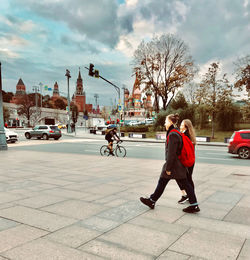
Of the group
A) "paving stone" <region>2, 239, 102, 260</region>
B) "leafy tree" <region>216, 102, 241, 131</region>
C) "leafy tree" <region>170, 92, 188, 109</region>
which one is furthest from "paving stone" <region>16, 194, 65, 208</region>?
"leafy tree" <region>170, 92, 188, 109</region>

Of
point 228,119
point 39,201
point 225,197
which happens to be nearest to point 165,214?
point 225,197

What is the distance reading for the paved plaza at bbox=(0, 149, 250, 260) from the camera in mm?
3211

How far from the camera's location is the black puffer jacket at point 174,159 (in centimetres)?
448

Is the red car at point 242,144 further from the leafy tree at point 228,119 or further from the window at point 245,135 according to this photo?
the leafy tree at point 228,119

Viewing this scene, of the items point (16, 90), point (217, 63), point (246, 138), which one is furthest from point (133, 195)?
point (16, 90)

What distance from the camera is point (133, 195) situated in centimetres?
599

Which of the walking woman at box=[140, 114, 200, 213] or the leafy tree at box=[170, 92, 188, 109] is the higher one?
the leafy tree at box=[170, 92, 188, 109]

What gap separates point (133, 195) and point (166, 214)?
4.75 feet

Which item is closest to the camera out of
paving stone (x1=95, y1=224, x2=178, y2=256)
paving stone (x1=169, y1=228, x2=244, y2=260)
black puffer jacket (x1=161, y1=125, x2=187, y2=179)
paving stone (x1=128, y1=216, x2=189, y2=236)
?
paving stone (x1=169, y1=228, x2=244, y2=260)

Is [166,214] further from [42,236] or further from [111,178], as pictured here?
[111,178]

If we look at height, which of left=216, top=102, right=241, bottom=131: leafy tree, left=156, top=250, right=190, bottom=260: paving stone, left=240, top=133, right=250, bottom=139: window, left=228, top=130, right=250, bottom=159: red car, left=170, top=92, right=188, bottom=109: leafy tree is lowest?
left=156, top=250, right=190, bottom=260: paving stone

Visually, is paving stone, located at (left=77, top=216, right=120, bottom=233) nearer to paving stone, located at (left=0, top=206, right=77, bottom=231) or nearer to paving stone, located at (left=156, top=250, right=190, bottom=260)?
paving stone, located at (left=0, top=206, right=77, bottom=231)

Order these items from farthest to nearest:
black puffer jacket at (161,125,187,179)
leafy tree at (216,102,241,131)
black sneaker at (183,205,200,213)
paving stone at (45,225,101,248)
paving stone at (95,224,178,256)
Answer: leafy tree at (216,102,241,131), black sneaker at (183,205,200,213), black puffer jacket at (161,125,187,179), paving stone at (45,225,101,248), paving stone at (95,224,178,256)

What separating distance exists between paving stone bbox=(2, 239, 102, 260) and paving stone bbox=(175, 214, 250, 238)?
182 centimetres
